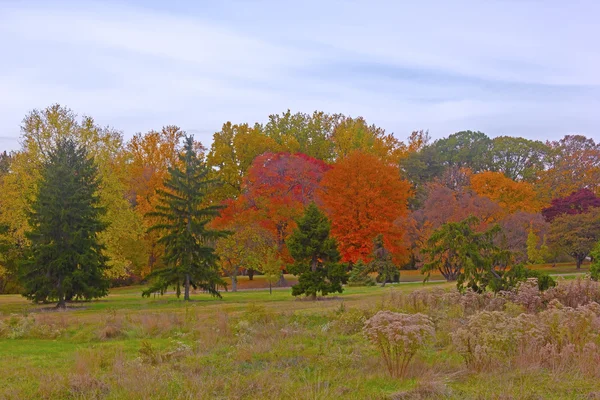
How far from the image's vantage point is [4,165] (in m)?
65.8

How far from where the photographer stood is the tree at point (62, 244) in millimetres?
27234

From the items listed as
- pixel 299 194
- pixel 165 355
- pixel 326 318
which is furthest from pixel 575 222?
pixel 165 355

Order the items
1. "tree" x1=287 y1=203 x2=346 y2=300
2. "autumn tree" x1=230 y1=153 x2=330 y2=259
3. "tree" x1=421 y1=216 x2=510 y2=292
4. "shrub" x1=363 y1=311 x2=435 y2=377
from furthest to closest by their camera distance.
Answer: "autumn tree" x1=230 y1=153 x2=330 y2=259, "tree" x1=287 y1=203 x2=346 y2=300, "tree" x1=421 y1=216 x2=510 y2=292, "shrub" x1=363 y1=311 x2=435 y2=377

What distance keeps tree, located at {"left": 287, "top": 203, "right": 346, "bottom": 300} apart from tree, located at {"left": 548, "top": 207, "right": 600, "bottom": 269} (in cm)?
2529

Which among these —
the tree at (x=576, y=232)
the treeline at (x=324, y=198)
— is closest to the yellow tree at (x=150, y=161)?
the treeline at (x=324, y=198)

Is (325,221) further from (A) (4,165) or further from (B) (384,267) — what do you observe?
(A) (4,165)

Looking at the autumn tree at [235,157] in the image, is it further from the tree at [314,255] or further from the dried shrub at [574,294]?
the dried shrub at [574,294]

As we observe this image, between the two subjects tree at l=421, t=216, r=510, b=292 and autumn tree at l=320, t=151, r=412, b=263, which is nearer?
tree at l=421, t=216, r=510, b=292

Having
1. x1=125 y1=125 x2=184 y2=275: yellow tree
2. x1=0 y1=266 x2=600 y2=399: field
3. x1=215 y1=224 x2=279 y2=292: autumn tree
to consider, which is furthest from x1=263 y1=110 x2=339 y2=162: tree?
x1=0 y1=266 x2=600 y2=399: field

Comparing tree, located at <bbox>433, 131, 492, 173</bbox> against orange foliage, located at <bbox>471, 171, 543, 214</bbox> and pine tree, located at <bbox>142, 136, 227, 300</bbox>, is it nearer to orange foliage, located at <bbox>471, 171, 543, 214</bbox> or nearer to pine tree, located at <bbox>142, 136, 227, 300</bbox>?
orange foliage, located at <bbox>471, 171, 543, 214</bbox>

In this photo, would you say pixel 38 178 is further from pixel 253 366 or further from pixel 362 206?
pixel 253 366

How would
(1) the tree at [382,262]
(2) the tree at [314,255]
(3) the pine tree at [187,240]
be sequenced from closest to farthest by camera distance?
(2) the tree at [314,255] → (3) the pine tree at [187,240] → (1) the tree at [382,262]

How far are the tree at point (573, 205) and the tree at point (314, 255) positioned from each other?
30461 millimetres

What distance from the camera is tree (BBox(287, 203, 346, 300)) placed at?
87.1ft
